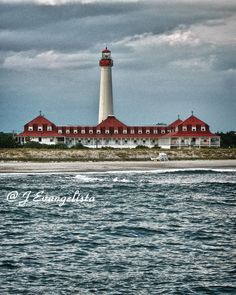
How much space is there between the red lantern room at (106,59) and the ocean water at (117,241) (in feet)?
190

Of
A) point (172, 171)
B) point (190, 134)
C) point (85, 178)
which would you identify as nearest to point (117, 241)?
point (85, 178)

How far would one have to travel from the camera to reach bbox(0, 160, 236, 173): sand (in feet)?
173

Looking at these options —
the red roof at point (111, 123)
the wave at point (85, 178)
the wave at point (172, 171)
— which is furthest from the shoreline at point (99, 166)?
the red roof at point (111, 123)

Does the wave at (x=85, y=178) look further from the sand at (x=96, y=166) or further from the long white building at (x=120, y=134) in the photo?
the long white building at (x=120, y=134)

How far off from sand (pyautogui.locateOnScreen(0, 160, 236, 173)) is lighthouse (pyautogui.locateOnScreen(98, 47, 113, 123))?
29.7 metres

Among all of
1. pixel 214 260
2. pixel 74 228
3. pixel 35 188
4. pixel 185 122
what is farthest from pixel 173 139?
pixel 214 260

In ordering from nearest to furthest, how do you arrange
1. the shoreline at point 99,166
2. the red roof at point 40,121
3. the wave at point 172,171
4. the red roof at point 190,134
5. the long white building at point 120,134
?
the wave at point 172,171, the shoreline at point 99,166, the red roof at point 190,134, the long white building at point 120,134, the red roof at point 40,121

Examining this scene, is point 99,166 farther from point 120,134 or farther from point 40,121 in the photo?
point 40,121

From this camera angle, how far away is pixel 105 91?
91562 mm

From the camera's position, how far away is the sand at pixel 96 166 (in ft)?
173

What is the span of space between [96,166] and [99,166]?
0.29 metres

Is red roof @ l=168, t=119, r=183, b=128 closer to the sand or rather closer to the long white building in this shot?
the long white building

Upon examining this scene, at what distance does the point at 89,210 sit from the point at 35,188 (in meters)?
11.0

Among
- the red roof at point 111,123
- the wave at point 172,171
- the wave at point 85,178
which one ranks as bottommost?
the wave at point 85,178
